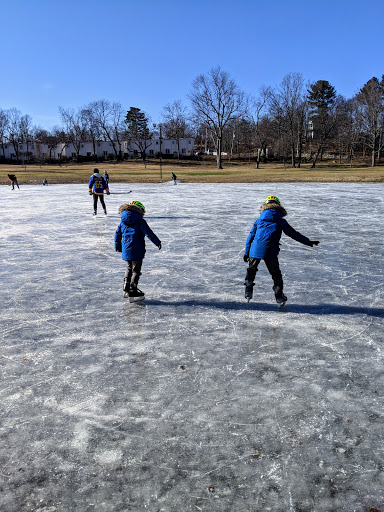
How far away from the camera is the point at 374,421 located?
344 cm

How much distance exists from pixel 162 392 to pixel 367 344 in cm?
254

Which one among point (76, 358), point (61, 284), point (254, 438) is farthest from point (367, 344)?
point (61, 284)

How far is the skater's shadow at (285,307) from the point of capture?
591cm

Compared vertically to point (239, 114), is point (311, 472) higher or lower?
lower

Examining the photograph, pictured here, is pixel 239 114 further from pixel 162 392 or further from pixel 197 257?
pixel 162 392

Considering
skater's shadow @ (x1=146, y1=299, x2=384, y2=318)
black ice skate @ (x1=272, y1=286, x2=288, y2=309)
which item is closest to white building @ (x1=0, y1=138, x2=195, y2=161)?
skater's shadow @ (x1=146, y1=299, x2=384, y2=318)

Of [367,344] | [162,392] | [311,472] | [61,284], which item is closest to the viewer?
[311,472]

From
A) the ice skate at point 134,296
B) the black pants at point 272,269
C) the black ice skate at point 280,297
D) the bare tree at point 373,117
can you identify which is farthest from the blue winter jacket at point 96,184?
the bare tree at point 373,117

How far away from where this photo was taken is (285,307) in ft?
20.2

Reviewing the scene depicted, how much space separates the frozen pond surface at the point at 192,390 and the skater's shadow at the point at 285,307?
3 cm

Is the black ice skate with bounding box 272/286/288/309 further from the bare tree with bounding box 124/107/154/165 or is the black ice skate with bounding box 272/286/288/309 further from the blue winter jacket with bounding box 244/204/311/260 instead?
the bare tree with bounding box 124/107/154/165

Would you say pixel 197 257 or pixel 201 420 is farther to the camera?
pixel 197 257

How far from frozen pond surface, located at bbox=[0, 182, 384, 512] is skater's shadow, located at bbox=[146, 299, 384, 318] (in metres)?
0.03

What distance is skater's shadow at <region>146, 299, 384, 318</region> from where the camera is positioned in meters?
5.91
